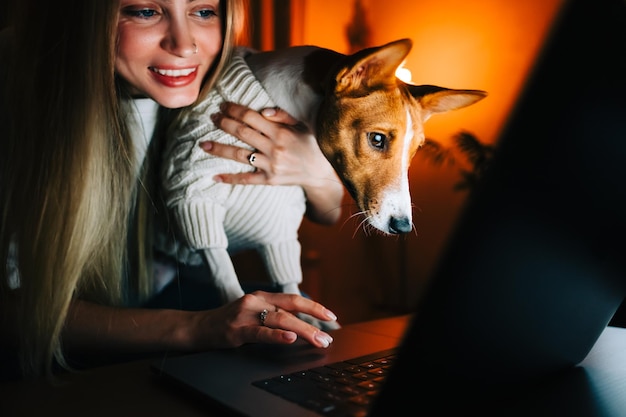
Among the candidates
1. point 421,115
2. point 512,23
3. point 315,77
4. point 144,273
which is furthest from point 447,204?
point 144,273

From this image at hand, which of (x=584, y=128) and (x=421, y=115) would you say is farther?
(x=421, y=115)

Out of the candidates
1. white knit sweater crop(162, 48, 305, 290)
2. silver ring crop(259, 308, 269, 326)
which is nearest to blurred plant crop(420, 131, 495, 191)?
white knit sweater crop(162, 48, 305, 290)

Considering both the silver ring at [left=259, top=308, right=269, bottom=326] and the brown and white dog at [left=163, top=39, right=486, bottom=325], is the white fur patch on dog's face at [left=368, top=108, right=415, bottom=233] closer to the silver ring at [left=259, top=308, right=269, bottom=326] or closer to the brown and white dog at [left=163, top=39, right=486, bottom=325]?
the brown and white dog at [left=163, top=39, right=486, bottom=325]

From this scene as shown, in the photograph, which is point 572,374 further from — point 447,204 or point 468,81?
point 468,81

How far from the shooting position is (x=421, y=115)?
2.67 feet

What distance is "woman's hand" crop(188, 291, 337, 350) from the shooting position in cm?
75

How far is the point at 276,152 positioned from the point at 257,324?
0.85 feet

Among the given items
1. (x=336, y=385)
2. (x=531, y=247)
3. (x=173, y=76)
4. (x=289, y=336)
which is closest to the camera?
(x=531, y=247)

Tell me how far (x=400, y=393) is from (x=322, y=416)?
14cm

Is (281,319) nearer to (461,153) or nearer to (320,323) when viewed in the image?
(320,323)

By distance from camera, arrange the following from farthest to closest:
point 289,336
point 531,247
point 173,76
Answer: point 173,76 → point 289,336 → point 531,247

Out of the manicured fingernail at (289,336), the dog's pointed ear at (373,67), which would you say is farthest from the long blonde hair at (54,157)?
the manicured fingernail at (289,336)

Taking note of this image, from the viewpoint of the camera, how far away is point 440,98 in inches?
31.9

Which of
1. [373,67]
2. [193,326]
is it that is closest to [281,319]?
[193,326]
